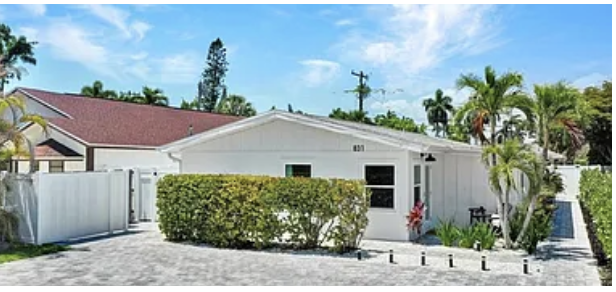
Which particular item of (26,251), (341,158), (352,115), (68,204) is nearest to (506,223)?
(341,158)

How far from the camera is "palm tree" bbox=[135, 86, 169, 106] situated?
43.7 meters

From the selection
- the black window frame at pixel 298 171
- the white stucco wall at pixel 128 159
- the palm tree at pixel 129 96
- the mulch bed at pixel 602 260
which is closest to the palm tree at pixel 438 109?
the palm tree at pixel 129 96

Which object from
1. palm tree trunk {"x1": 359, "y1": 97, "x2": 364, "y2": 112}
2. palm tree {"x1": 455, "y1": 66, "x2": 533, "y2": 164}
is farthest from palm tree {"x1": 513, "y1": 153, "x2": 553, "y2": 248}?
palm tree trunk {"x1": 359, "y1": 97, "x2": 364, "y2": 112}

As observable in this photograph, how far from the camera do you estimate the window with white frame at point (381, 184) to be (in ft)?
45.1

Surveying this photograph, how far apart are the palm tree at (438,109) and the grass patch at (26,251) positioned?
5392 cm

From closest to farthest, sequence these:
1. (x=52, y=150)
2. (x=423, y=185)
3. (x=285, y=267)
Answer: (x=285, y=267) < (x=423, y=185) < (x=52, y=150)

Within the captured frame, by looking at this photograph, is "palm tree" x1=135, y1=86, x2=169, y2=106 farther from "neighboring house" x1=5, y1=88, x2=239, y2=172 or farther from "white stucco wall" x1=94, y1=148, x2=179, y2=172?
"white stucco wall" x1=94, y1=148, x2=179, y2=172

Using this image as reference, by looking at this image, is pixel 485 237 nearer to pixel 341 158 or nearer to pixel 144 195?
pixel 341 158

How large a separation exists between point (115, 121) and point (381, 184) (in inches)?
610

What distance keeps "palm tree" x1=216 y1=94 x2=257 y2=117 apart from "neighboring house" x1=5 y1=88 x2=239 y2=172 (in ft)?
71.9

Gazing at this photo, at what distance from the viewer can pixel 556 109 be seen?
38.7 ft

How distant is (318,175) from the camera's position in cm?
1455

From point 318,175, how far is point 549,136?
5.64 meters

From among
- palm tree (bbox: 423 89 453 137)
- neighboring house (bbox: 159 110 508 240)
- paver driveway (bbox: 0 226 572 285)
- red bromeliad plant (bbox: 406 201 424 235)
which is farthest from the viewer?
palm tree (bbox: 423 89 453 137)
